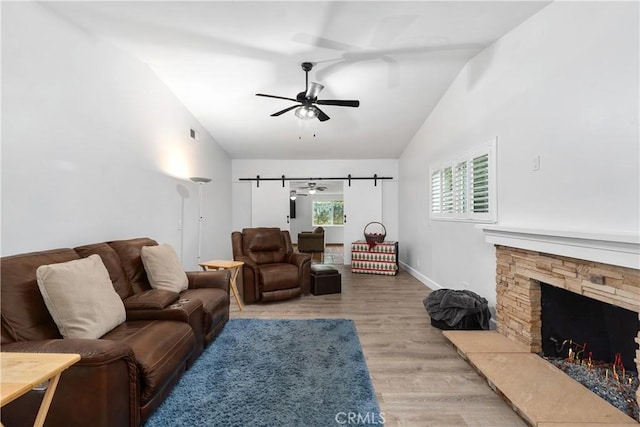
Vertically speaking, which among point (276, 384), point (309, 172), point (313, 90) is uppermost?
point (313, 90)

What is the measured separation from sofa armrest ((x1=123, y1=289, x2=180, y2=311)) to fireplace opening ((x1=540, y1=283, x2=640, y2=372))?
3.01m

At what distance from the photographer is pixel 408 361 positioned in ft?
8.09

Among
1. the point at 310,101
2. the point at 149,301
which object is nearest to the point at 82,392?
the point at 149,301

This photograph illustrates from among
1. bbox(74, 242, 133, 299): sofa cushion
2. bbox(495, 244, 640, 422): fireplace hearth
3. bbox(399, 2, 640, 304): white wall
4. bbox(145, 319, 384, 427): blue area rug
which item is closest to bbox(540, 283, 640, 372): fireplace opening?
bbox(495, 244, 640, 422): fireplace hearth

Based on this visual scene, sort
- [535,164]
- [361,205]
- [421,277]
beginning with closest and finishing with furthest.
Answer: [535,164] < [421,277] < [361,205]

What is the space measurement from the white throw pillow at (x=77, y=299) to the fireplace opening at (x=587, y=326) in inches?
127

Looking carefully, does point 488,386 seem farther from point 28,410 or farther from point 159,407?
point 28,410

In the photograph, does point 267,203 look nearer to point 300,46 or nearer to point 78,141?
point 300,46

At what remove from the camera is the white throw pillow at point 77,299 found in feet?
5.52

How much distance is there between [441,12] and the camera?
2.63 metres

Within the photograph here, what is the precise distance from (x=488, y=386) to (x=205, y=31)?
3741 millimetres

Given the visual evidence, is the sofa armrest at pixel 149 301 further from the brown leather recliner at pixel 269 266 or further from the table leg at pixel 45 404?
the brown leather recliner at pixel 269 266

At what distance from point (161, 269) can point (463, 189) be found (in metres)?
3.49

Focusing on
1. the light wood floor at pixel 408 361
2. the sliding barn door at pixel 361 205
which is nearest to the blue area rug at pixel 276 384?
the light wood floor at pixel 408 361
